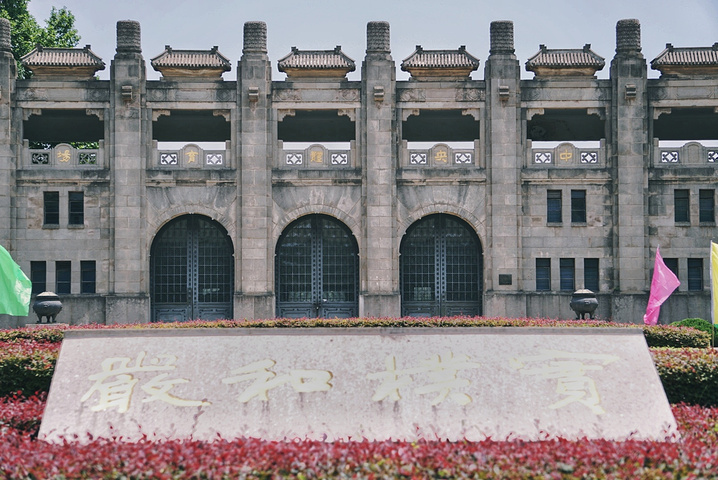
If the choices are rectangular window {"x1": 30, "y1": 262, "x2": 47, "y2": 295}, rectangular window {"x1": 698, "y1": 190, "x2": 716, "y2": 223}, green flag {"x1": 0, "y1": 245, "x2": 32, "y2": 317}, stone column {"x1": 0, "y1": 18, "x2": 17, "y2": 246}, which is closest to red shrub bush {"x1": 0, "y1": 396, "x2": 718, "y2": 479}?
green flag {"x1": 0, "y1": 245, "x2": 32, "y2": 317}

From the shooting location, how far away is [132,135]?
92.5ft

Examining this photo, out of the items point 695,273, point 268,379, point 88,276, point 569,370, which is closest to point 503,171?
point 695,273

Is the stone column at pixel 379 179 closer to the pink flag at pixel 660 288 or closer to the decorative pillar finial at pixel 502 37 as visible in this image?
the decorative pillar finial at pixel 502 37

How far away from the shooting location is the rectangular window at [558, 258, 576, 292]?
2859cm

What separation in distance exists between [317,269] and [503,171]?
8011mm

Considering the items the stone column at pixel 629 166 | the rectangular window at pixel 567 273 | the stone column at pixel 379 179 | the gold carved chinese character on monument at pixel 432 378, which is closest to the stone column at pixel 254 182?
the stone column at pixel 379 179

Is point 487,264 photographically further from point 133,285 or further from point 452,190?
point 133,285

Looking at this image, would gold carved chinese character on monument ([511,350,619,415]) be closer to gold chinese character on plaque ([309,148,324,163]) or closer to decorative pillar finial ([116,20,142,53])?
gold chinese character on plaque ([309,148,324,163])

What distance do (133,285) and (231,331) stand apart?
58.6 feet

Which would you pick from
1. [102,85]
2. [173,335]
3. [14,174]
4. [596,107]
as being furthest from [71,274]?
[596,107]

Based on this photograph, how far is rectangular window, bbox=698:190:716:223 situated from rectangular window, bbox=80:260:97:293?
76.3 ft

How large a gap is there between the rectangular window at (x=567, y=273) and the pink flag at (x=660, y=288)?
9.40 feet

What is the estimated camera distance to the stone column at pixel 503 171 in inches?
1103

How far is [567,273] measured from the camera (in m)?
28.6
